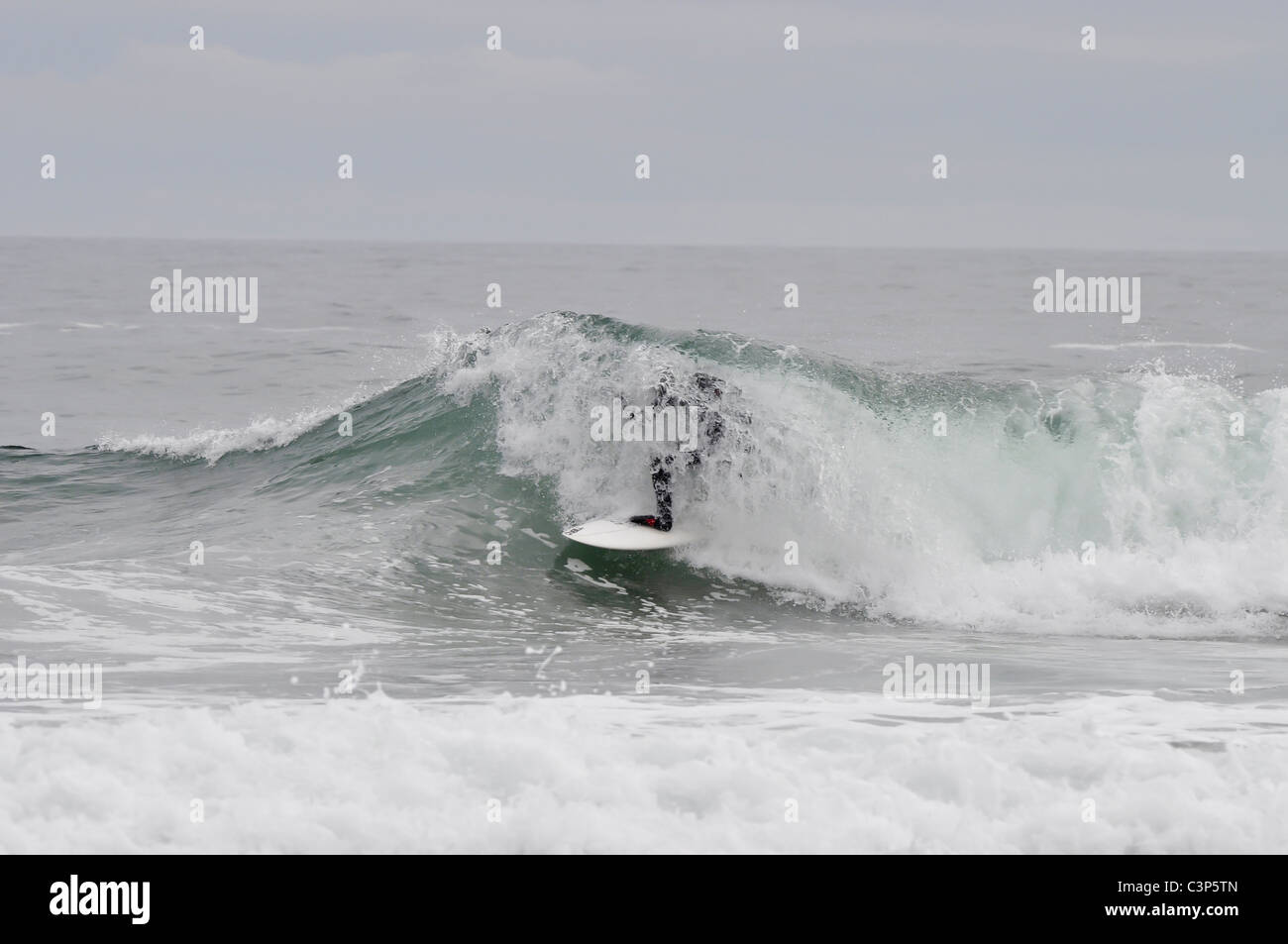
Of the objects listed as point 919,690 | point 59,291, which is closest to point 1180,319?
point 919,690

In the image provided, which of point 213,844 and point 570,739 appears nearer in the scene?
point 213,844

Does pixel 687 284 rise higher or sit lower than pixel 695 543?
higher

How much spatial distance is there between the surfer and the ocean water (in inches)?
9.0

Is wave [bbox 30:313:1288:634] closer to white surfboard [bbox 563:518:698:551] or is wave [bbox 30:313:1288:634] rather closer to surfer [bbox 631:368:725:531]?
surfer [bbox 631:368:725:531]

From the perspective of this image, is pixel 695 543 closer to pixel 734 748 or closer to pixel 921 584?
pixel 921 584

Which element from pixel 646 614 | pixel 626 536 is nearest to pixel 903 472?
pixel 626 536

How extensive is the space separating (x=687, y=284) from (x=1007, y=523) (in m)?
40.6

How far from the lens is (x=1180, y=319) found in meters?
35.8

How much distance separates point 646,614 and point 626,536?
105cm

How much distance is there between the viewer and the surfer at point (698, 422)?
1180 centimetres

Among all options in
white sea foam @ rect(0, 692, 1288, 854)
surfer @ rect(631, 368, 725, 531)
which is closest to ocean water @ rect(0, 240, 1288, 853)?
white sea foam @ rect(0, 692, 1288, 854)

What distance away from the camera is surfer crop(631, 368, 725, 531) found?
38.7ft
